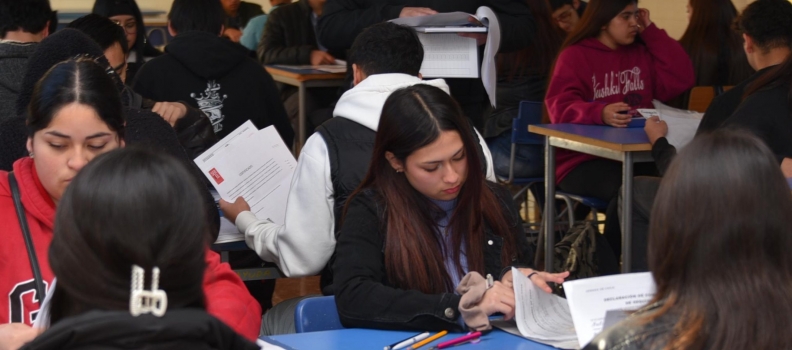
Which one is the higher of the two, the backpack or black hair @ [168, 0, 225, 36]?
black hair @ [168, 0, 225, 36]

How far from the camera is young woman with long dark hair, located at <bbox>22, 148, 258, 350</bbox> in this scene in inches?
48.3

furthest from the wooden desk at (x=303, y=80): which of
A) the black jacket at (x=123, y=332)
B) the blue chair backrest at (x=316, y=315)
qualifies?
the black jacket at (x=123, y=332)

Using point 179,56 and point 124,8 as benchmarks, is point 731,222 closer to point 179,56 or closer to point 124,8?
point 179,56

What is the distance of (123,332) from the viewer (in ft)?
4.00

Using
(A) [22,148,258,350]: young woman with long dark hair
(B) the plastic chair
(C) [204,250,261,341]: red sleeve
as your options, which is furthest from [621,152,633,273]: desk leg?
(A) [22,148,258,350]: young woman with long dark hair

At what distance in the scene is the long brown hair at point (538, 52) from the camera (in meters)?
5.63

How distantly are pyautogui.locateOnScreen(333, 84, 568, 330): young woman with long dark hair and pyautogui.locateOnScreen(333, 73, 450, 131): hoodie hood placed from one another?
312 millimetres

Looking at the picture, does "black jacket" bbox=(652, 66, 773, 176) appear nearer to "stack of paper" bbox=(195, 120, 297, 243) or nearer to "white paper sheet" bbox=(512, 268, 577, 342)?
"stack of paper" bbox=(195, 120, 297, 243)

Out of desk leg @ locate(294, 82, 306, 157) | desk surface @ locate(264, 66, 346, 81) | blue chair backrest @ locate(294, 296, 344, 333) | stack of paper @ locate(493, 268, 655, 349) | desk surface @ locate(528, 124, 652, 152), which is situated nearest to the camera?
stack of paper @ locate(493, 268, 655, 349)

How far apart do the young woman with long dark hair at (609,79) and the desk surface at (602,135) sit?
0.11 m

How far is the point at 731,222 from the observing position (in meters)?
1.46

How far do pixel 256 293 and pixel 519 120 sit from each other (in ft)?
6.41

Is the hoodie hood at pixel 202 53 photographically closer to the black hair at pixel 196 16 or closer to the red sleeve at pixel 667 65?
the black hair at pixel 196 16

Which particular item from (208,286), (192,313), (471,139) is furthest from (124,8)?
(192,313)
